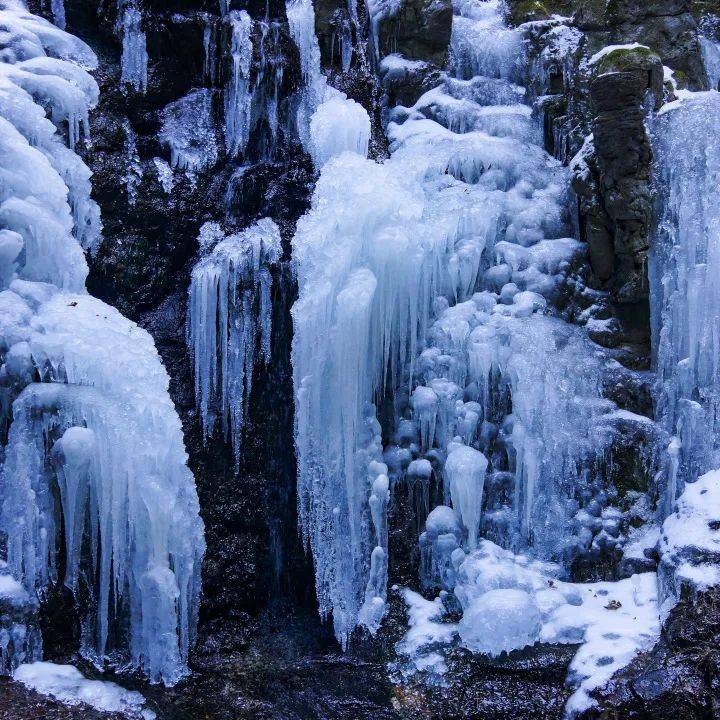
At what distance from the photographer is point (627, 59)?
638cm

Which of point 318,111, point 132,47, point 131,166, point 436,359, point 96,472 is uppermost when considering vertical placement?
point 132,47

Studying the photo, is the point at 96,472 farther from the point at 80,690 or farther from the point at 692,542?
the point at 692,542

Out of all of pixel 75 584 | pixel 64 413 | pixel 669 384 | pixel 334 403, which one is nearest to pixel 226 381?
pixel 334 403

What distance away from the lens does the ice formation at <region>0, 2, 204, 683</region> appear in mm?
5074

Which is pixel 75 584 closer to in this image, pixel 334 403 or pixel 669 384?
pixel 334 403

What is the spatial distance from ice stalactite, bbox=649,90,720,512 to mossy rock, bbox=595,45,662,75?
1.35 feet

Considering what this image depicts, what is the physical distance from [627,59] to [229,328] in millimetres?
3894

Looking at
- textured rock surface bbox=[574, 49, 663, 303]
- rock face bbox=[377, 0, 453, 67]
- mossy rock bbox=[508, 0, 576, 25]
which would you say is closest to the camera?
textured rock surface bbox=[574, 49, 663, 303]

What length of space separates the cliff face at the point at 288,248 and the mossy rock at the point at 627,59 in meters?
0.02

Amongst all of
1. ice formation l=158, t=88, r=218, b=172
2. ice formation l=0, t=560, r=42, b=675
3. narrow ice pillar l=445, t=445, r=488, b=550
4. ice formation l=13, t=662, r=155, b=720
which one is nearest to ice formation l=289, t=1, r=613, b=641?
narrow ice pillar l=445, t=445, r=488, b=550

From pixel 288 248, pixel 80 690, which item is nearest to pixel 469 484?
pixel 288 248

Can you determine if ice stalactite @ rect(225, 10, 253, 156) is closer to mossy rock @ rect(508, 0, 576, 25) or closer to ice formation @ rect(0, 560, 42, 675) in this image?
mossy rock @ rect(508, 0, 576, 25)

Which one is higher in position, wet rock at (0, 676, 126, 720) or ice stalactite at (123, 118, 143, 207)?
ice stalactite at (123, 118, 143, 207)

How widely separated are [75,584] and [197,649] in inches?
44.7
